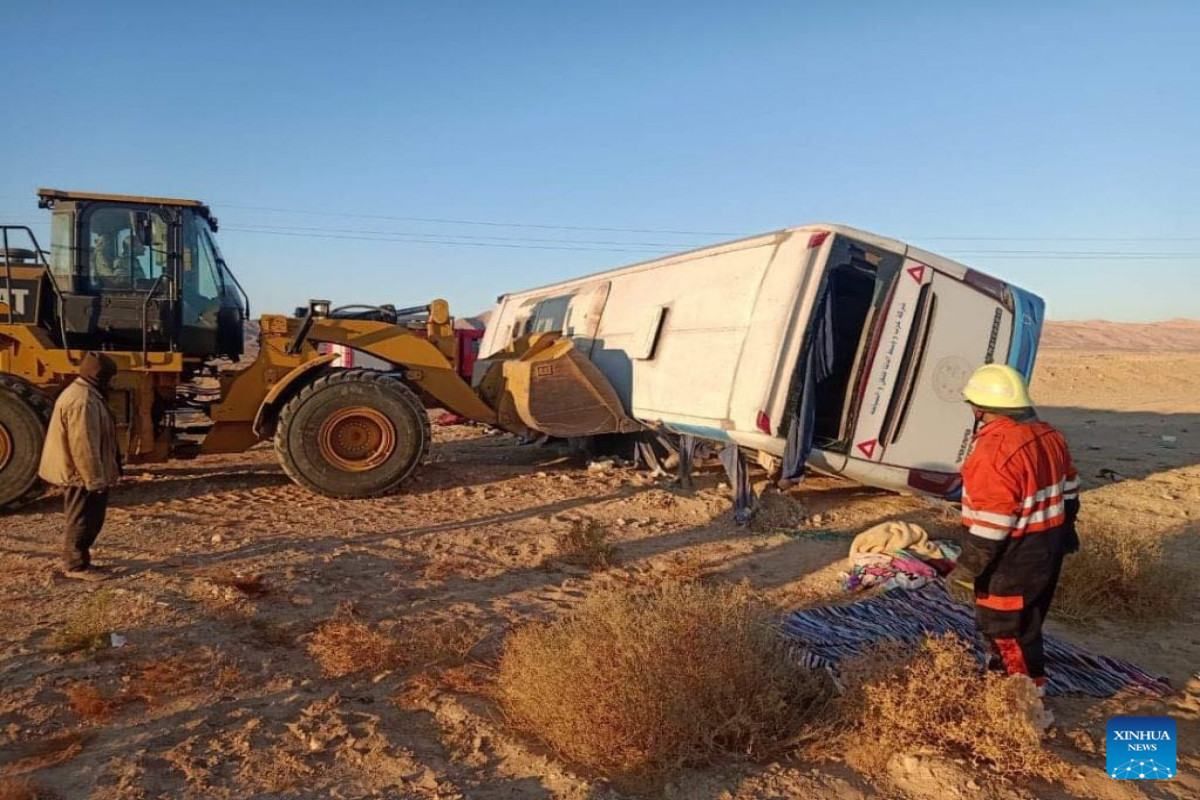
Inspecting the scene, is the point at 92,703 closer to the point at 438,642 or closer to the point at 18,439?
the point at 438,642

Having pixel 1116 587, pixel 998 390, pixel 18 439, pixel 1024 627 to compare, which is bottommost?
pixel 1116 587

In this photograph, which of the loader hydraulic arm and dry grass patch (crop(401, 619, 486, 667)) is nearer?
dry grass patch (crop(401, 619, 486, 667))

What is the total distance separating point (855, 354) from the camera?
7.86 m

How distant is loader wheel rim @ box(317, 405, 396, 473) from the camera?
7977 mm

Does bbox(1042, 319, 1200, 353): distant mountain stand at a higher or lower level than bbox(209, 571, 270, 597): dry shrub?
higher

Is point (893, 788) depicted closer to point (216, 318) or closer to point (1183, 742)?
point (1183, 742)

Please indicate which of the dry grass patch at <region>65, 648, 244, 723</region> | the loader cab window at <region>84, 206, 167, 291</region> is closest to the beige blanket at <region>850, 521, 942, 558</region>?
the dry grass patch at <region>65, 648, 244, 723</region>

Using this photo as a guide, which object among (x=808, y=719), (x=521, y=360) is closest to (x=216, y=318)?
(x=521, y=360)

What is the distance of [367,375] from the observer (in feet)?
26.9

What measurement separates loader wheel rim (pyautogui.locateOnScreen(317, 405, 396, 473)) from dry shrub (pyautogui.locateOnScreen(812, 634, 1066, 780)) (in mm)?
5694

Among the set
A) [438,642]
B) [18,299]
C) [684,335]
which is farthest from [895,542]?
[18,299]

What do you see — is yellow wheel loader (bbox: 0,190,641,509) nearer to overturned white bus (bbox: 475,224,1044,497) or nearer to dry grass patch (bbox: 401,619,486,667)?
overturned white bus (bbox: 475,224,1044,497)

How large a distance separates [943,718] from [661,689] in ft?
3.75

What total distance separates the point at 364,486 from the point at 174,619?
330cm
